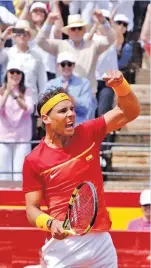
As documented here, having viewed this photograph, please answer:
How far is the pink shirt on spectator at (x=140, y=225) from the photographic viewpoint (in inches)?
316

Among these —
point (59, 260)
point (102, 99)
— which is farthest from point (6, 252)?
point (102, 99)

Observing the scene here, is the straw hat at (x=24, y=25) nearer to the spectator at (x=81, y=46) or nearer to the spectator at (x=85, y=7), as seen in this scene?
the spectator at (x=81, y=46)

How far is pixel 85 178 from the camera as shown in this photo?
5.29 metres

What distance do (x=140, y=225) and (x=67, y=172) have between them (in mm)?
2935

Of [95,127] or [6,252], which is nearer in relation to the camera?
[95,127]

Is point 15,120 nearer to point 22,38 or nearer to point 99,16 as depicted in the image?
point 22,38

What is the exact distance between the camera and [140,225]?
8.08 m

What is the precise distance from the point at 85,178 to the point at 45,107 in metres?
0.52

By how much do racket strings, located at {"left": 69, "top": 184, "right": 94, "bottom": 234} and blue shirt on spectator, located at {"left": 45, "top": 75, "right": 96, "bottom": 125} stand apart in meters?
4.20

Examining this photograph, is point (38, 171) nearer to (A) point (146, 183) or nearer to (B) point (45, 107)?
(B) point (45, 107)

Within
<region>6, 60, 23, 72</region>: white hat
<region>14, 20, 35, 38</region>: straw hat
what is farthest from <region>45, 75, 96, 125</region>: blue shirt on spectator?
<region>14, 20, 35, 38</region>: straw hat

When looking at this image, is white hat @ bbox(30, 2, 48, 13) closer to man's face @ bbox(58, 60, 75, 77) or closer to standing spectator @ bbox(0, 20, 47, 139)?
standing spectator @ bbox(0, 20, 47, 139)

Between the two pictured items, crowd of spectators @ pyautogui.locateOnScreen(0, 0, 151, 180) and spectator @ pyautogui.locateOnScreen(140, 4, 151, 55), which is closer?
crowd of spectators @ pyautogui.locateOnScreen(0, 0, 151, 180)

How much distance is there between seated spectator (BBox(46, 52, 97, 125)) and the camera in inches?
364
